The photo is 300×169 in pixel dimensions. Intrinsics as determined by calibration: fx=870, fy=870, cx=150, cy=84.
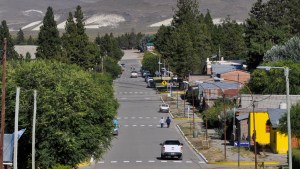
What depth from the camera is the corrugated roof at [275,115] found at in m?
65.6

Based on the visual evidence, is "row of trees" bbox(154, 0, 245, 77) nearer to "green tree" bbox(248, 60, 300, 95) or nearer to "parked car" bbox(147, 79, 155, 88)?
"parked car" bbox(147, 79, 155, 88)

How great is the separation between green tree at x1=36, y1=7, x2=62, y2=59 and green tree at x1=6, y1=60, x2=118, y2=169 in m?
42.3

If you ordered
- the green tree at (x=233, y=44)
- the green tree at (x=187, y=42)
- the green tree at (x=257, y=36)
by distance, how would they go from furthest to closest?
the green tree at (x=233, y=44) → the green tree at (x=187, y=42) → the green tree at (x=257, y=36)

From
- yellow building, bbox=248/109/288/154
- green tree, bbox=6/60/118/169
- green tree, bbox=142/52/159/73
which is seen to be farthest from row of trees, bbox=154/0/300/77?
green tree, bbox=6/60/118/169

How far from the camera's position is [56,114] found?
47.8 m

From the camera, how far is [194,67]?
448ft

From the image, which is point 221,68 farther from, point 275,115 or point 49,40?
point 275,115

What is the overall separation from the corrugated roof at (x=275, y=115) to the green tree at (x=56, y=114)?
17.9m

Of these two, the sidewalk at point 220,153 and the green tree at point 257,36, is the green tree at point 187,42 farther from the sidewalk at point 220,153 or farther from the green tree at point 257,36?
the sidewalk at point 220,153

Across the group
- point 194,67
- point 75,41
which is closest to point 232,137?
point 75,41

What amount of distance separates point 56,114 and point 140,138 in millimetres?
28649

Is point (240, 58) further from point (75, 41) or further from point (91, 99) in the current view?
point (91, 99)

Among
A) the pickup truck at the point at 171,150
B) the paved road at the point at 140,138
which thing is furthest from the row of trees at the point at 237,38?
the pickup truck at the point at 171,150

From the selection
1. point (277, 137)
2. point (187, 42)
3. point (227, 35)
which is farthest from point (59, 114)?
point (227, 35)
